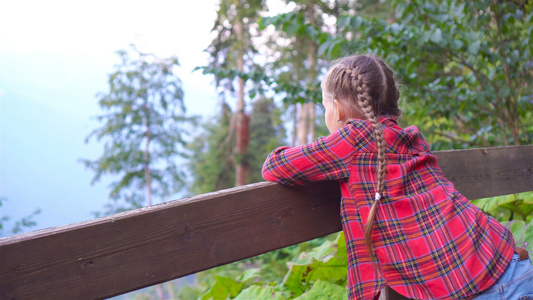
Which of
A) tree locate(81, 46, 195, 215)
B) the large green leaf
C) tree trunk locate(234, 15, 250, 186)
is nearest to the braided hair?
the large green leaf

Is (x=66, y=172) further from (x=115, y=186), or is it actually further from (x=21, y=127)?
(x=115, y=186)

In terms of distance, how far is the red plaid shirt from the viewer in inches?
51.3

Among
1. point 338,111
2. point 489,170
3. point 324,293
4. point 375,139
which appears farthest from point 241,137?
point 375,139

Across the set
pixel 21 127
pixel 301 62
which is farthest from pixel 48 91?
pixel 301 62

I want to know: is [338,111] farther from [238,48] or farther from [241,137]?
[241,137]

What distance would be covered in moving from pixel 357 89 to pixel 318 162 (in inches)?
12.3

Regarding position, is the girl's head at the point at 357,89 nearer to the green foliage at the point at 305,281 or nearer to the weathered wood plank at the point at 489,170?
the weathered wood plank at the point at 489,170

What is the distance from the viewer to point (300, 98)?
3781mm

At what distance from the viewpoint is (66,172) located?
50.2 m

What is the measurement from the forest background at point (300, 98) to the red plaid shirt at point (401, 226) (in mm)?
514

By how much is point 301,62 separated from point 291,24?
13191 millimetres

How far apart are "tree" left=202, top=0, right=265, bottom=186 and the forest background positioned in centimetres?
5

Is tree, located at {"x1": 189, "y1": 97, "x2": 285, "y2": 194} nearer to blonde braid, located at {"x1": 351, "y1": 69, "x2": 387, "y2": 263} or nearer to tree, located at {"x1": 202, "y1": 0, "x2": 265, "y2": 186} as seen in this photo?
tree, located at {"x1": 202, "y1": 0, "x2": 265, "y2": 186}

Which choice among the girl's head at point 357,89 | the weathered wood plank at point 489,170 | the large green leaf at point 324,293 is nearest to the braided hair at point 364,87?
the girl's head at point 357,89
